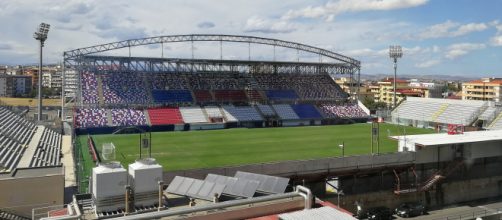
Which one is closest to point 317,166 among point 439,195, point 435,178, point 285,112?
point 435,178

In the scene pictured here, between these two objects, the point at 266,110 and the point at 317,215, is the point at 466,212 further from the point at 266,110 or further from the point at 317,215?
the point at 266,110

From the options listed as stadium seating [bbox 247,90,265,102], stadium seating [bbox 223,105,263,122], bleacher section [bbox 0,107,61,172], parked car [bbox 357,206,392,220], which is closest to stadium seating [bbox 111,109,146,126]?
bleacher section [bbox 0,107,61,172]

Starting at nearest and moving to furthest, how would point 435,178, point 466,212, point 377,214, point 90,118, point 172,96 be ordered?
point 377,214 < point 466,212 < point 435,178 < point 90,118 < point 172,96

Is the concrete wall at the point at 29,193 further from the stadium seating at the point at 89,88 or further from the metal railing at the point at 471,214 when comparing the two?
the stadium seating at the point at 89,88

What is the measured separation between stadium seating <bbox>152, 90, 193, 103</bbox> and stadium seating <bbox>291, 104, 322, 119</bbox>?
645 inches

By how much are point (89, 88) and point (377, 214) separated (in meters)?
45.2

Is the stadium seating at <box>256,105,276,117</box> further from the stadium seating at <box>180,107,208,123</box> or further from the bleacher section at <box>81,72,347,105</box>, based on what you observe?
the stadium seating at <box>180,107,208,123</box>

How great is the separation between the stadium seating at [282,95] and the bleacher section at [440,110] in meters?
16.0

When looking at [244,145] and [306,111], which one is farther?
[306,111]

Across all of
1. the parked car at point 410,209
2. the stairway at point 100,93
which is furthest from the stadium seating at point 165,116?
the parked car at point 410,209

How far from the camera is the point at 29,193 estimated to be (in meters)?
21.7

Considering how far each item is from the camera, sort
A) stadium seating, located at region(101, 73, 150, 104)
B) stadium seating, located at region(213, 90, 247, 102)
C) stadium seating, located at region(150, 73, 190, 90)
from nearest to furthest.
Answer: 1. stadium seating, located at region(101, 73, 150, 104)
2. stadium seating, located at region(150, 73, 190, 90)
3. stadium seating, located at region(213, 90, 247, 102)

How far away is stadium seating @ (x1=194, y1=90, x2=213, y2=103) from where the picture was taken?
212 ft

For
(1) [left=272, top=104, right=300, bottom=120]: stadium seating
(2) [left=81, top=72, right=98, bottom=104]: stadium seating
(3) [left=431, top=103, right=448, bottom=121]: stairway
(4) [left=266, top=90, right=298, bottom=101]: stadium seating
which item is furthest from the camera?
(4) [left=266, top=90, right=298, bottom=101]: stadium seating
